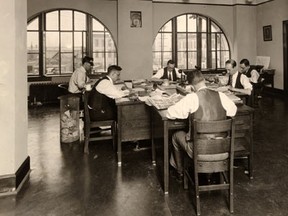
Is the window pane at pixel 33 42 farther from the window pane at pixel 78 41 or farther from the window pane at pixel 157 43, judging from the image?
the window pane at pixel 157 43

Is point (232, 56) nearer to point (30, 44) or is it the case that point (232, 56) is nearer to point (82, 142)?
point (30, 44)

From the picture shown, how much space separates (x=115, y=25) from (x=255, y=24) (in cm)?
477

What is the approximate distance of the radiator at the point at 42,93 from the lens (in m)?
8.27

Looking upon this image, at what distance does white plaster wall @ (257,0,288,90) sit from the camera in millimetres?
9102

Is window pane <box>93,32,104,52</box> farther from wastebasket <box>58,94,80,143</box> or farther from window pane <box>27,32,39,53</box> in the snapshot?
wastebasket <box>58,94,80,143</box>

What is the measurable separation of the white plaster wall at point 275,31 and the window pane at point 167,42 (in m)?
3.04

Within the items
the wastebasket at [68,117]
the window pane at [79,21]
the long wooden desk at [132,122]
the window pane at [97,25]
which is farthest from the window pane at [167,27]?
the long wooden desk at [132,122]

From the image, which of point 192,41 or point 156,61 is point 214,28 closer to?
point 192,41

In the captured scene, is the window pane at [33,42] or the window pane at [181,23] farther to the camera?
the window pane at [181,23]

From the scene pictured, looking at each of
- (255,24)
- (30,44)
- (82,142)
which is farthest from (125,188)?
(255,24)

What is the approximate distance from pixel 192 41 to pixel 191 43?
74 millimetres

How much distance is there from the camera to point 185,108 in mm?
2611

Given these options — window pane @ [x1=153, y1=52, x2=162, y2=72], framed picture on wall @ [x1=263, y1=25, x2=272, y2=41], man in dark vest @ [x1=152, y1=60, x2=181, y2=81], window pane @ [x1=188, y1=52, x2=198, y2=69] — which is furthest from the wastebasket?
framed picture on wall @ [x1=263, y1=25, x2=272, y2=41]

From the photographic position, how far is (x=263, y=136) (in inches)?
192
